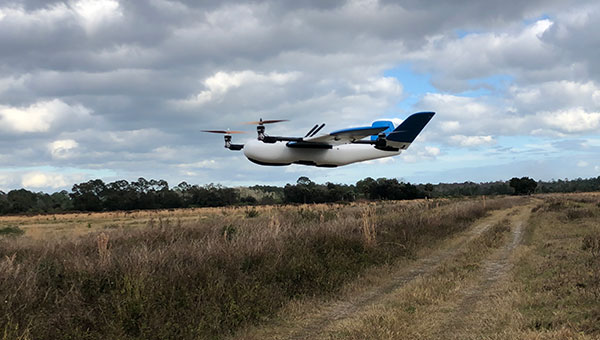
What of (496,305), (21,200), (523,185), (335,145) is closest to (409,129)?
(335,145)

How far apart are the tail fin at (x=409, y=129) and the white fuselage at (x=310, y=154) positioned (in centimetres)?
34

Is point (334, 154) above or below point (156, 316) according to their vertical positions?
above

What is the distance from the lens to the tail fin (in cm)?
772

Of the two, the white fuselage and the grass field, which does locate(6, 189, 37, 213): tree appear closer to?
the grass field

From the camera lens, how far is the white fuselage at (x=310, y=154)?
6.95m

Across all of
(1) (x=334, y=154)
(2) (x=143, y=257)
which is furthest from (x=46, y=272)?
(1) (x=334, y=154)

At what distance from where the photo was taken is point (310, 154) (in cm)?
745

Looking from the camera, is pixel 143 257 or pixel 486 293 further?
pixel 486 293

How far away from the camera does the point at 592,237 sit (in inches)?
620

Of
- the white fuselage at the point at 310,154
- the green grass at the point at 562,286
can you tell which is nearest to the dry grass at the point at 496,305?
the green grass at the point at 562,286

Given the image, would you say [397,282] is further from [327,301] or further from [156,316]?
[156,316]

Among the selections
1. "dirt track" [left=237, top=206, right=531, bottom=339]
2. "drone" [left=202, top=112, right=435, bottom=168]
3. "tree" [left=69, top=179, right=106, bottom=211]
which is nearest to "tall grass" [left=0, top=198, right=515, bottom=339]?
"dirt track" [left=237, top=206, right=531, bottom=339]

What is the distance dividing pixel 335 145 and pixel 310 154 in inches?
16.7

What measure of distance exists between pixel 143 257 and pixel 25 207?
9964cm
